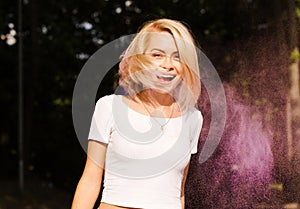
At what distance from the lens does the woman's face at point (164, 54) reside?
1570mm

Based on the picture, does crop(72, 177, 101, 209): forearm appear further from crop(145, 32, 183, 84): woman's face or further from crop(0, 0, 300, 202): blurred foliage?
crop(0, 0, 300, 202): blurred foliage

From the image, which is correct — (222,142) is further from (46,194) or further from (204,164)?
(46,194)

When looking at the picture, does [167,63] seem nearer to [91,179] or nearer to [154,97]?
[154,97]

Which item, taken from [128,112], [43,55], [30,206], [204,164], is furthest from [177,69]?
[43,55]

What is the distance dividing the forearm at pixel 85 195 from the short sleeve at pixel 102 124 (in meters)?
0.12

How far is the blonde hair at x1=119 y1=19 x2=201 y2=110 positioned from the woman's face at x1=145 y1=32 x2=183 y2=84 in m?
0.01

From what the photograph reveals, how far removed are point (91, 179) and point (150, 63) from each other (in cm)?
34

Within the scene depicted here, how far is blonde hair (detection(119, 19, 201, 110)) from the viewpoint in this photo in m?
1.57

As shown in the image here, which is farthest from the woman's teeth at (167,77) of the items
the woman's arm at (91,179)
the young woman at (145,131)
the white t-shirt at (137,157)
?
the woman's arm at (91,179)

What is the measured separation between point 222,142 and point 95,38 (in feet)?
12.5

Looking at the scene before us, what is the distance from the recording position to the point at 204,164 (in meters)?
4.38

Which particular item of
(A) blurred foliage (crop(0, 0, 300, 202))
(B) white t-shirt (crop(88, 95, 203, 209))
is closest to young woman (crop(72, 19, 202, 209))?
(B) white t-shirt (crop(88, 95, 203, 209))

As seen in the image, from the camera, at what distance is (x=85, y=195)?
62.2 inches

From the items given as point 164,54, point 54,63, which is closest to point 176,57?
point 164,54
